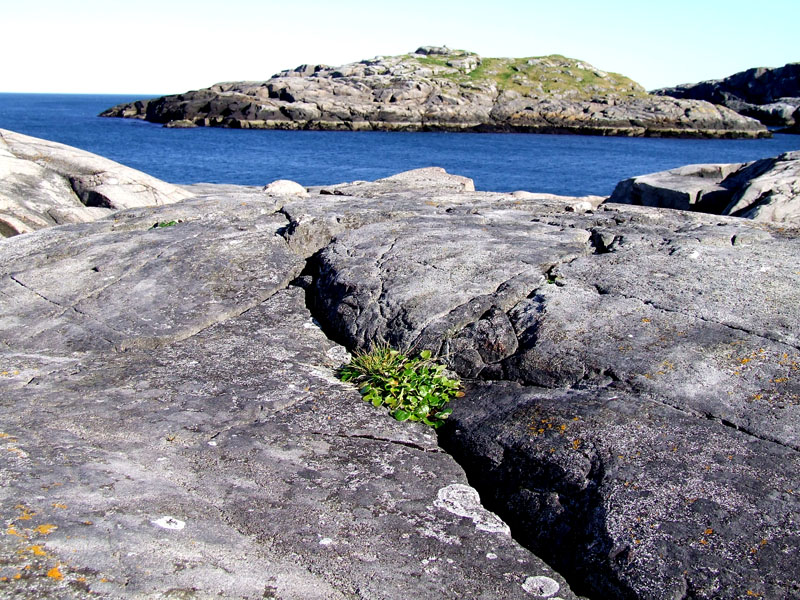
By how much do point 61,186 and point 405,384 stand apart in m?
11.9

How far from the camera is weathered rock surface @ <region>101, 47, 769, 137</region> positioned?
350 ft

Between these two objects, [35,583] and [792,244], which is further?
[792,244]

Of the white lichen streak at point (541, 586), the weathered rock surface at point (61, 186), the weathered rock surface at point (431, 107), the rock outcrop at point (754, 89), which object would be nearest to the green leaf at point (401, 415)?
the white lichen streak at point (541, 586)

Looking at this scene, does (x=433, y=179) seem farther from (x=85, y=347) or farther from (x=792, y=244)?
(x=85, y=347)

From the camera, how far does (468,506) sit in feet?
16.3

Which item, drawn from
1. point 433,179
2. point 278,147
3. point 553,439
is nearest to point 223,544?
point 553,439

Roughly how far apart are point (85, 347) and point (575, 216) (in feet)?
22.3

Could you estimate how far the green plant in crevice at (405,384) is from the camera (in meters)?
6.19

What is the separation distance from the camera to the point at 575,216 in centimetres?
1010

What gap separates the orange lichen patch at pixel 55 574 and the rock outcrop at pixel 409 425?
4 cm

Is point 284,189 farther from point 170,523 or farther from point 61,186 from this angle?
point 170,523

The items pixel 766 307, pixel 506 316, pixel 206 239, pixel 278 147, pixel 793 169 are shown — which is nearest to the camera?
pixel 766 307

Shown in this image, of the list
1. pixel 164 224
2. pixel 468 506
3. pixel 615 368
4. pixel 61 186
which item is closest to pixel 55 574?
pixel 468 506

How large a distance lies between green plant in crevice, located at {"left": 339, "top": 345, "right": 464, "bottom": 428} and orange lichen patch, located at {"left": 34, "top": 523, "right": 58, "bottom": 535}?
2.95 metres
